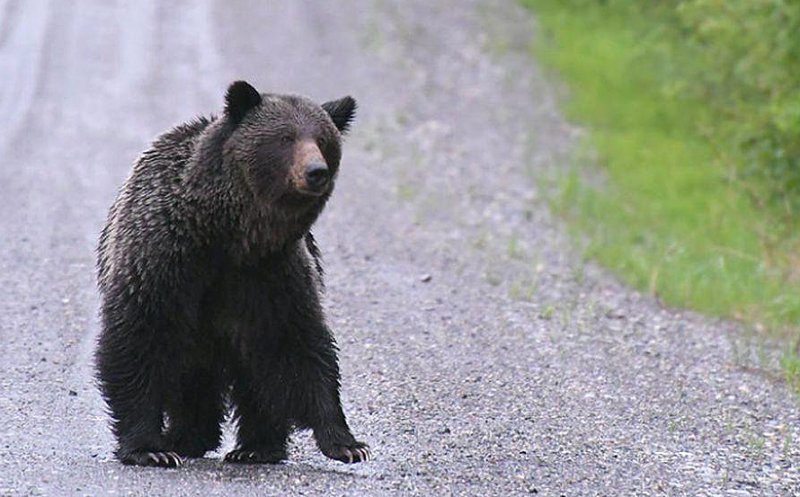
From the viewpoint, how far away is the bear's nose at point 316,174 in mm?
6797

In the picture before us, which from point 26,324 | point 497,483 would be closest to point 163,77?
point 26,324

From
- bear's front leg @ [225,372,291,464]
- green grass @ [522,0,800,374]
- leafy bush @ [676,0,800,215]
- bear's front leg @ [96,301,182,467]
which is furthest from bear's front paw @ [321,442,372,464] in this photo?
leafy bush @ [676,0,800,215]

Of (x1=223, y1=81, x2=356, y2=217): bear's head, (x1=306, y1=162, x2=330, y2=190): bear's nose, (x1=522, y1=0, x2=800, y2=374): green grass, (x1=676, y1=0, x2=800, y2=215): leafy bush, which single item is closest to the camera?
(x1=306, y1=162, x2=330, y2=190): bear's nose

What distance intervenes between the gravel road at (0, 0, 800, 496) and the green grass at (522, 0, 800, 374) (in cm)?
45

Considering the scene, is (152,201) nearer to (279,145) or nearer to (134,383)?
(279,145)

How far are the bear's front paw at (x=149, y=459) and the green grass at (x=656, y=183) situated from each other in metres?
5.08

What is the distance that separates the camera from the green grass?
13438 mm

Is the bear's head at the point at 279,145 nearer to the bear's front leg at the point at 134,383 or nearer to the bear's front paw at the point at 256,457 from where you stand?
the bear's front leg at the point at 134,383

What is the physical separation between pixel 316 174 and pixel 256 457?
1539 millimetres

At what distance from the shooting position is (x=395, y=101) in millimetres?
19781

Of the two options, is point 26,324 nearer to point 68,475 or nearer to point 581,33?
point 68,475

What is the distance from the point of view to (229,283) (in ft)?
23.6

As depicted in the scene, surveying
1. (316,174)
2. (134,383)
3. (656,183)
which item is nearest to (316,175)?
(316,174)

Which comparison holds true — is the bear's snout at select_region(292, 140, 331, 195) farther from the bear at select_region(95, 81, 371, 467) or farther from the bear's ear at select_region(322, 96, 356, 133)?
the bear's ear at select_region(322, 96, 356, 133)
